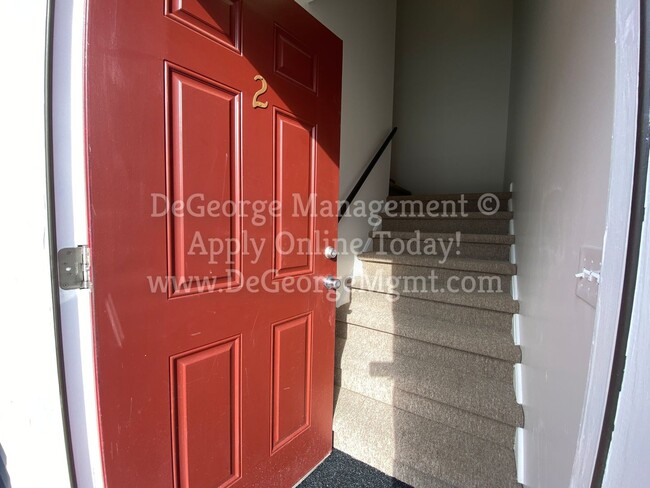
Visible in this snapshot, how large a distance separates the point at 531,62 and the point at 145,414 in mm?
2494

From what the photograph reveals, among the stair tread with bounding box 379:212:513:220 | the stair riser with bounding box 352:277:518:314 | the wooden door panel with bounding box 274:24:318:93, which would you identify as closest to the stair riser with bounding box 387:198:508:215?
the stair tread with bounding box 379:212:513:220

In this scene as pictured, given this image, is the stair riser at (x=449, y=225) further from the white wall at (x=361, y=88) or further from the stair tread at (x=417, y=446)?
the stair tread at (x=417, y=446)

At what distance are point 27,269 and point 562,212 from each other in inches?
55.5

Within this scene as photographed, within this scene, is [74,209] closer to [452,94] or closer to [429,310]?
[429,310]

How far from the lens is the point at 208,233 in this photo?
0.89m

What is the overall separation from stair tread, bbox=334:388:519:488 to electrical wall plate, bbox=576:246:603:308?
38.5 inches

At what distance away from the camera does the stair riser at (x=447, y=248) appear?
2.06m

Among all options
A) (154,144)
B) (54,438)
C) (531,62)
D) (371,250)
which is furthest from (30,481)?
(531,62)

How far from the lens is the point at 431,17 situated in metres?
3.38

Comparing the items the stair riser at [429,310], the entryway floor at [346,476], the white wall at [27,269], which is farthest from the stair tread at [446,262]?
the white wall at [27,269]

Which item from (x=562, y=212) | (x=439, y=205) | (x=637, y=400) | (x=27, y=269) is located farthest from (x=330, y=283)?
(x=439, y=205)

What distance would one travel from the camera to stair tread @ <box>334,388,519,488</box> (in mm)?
1200

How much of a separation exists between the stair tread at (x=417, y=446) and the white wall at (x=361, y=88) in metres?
0.74

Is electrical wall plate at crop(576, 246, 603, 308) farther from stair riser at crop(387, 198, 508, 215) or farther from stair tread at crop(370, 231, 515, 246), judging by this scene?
stair riser at crop(387, 198, 508, 215)
